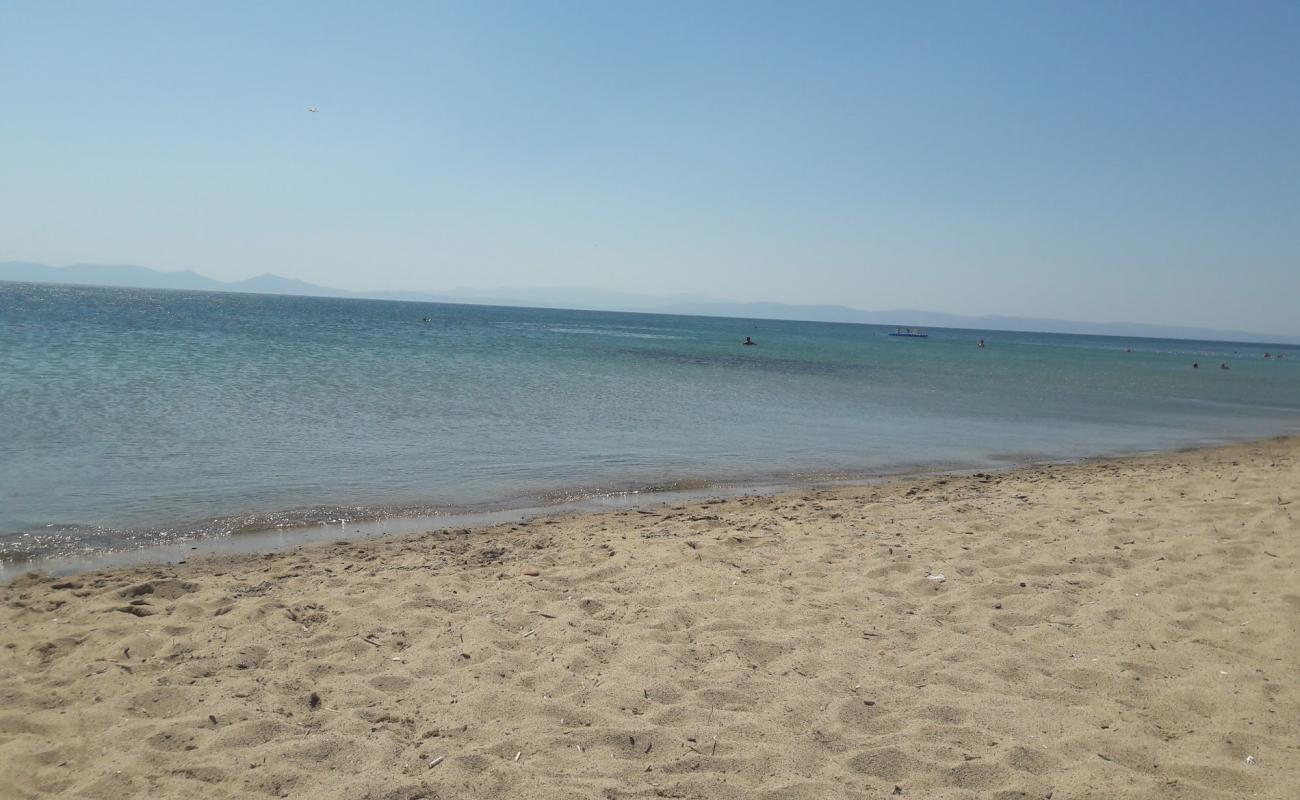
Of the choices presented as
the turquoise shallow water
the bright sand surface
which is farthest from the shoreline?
the bright sand surface

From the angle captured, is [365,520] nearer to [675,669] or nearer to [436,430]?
[675,669]

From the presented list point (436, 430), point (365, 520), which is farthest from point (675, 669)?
point (436, 430)

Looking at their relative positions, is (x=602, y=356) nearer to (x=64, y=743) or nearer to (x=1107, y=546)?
(x=1107, y=546)

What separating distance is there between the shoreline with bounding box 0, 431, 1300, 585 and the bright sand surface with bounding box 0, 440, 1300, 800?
0.58m

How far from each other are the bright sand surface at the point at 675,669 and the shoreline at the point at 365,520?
1.89ft

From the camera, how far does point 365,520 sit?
26.7ft

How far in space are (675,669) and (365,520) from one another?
500cm

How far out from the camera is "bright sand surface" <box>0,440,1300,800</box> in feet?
11.2

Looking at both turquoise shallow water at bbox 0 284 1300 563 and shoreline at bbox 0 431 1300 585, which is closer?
shoreline at bbox 0 431 1300 585

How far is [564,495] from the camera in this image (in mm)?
9578

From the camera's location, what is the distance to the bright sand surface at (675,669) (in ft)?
11.2

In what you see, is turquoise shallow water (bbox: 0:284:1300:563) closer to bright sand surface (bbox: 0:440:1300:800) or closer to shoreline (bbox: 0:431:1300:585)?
shoreline (bbox: 0:431:1300:585)

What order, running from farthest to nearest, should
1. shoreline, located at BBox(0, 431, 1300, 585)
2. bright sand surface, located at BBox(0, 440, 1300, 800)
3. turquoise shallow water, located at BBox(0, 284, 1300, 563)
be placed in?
1. turquoise shallow water, located at BBox(0, 284, 1300, 563)
2. shoreline, located at BBox(0, 431, 1300, 585)
3. bright sand surface, located at BBox(0, 440, 1300, 800)

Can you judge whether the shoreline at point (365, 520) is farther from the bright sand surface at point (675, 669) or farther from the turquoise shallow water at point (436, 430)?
the bright sand surface at point (675, 669)
